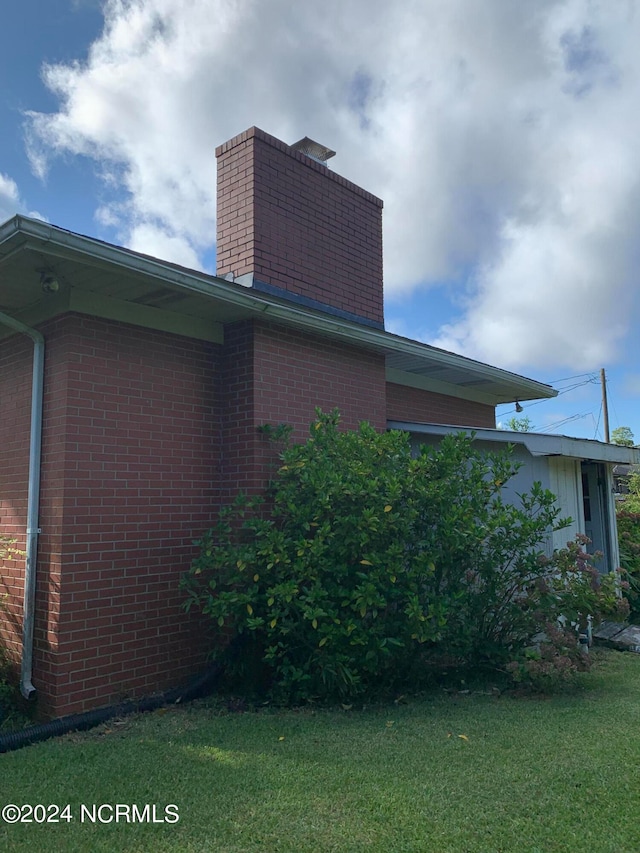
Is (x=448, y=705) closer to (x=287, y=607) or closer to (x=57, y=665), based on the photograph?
(x=287, y=607)

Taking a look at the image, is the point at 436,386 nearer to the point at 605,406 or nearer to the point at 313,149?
the point at 313,149

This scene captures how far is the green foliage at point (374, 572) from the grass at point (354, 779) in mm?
525

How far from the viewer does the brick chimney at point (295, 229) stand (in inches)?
283

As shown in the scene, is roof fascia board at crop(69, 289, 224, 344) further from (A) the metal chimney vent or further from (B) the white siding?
(B) the white siding

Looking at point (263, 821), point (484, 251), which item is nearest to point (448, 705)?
point (263, 821)

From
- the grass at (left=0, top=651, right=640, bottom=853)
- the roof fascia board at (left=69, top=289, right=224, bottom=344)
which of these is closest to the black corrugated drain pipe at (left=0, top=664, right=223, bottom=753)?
the grass at (left=0, top=651, right=640, bottom=853)

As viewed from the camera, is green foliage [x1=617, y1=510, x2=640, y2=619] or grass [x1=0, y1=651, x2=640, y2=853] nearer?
grass [x1=0, y1=651, x2=640, y2=853]

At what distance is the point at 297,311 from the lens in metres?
5.84

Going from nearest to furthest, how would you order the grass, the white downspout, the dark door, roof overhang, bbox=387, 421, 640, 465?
1. the grass
2. the white downspout
3. roof overhang, bbox=387, 421, 640, 465
4. the dark door

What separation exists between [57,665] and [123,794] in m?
1.63

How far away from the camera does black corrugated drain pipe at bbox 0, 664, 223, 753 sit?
424 centimetres

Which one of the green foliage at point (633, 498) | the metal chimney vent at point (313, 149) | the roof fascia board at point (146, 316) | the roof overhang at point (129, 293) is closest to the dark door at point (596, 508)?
the green foliage at point (633, 498)

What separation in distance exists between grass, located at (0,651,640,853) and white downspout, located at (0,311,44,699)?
78 cm

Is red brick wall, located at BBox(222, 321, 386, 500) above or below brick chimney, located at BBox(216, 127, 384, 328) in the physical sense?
below
